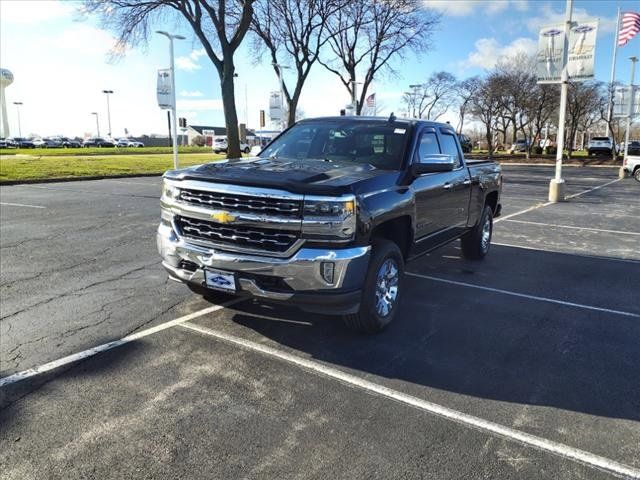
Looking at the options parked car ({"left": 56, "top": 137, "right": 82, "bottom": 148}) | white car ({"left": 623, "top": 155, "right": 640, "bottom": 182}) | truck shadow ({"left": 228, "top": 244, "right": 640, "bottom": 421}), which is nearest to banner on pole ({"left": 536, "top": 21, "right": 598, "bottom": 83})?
truck shadow ({"left": 228, "top": 244, "right": 640, "bottom": 421})

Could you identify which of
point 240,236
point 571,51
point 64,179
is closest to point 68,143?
point 64,179

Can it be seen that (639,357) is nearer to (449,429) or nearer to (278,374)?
(449,429)

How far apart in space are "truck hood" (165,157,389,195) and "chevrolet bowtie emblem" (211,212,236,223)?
0.27 metres

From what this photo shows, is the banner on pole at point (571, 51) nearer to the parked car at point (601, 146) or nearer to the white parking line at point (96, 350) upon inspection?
the white parking line at point (96, 350)

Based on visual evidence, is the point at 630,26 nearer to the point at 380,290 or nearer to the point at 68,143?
the point at 380,290

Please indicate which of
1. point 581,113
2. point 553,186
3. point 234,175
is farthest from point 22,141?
point 234,175

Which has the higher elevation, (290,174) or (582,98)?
(582,98)

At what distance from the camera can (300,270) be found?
391cm

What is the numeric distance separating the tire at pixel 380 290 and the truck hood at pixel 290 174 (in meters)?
0.67

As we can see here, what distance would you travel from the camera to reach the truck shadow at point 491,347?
371cm

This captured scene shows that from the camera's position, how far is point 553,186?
52.1 feet

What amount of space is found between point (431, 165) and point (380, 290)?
1.33 metres

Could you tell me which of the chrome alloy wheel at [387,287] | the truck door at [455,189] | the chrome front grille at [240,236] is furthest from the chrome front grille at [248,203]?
→ the truck door at [455,189]

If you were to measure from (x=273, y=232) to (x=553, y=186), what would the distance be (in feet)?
46.4
